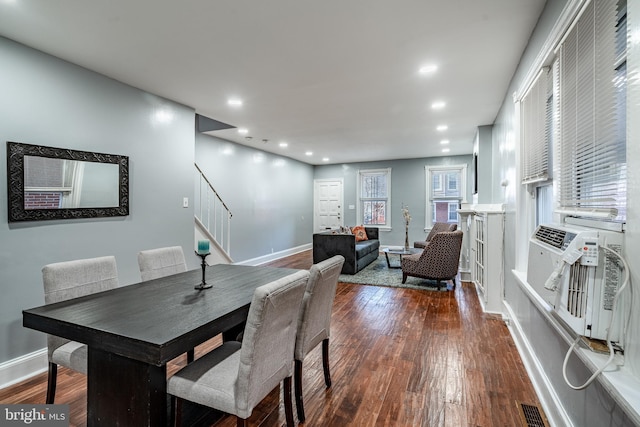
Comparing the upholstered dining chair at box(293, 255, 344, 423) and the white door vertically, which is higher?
the white door

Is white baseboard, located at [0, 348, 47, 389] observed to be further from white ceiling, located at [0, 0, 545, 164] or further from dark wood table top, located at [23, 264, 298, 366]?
white ceiling, located at [0, 0, 545, 164]

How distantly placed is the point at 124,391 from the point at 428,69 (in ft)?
→ 10.5

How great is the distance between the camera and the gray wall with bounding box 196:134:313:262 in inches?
225

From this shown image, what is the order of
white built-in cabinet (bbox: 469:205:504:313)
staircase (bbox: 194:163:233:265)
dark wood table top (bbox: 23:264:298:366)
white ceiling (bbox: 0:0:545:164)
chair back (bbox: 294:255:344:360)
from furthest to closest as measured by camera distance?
staircase (bbox: 194:163:233:265)
white built-in cabinet (bbox: 469:205:504:313)
white ceiling (bbox: 0:0:545:164)
chair back (bbox: 294:255:344:360)
dark wood table top (bbox: 23:264:298:366)

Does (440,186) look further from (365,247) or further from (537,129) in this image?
(537,129)

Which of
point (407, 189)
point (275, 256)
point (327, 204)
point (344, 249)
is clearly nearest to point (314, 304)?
point (344, 249)

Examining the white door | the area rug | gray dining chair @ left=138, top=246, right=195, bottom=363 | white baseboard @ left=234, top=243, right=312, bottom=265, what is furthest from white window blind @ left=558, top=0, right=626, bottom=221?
the white door

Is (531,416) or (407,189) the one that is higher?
(407,189)

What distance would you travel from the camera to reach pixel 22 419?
1.70 m

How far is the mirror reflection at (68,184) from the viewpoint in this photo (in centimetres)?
245

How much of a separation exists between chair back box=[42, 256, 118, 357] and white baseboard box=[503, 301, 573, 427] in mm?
2812

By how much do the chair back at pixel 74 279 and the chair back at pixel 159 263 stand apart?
0.22m

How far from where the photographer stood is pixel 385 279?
5.21 m

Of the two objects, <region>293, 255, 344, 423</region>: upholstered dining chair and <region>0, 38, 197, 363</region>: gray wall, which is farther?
<region>0, 38, 197, 363</region>: gray wall
